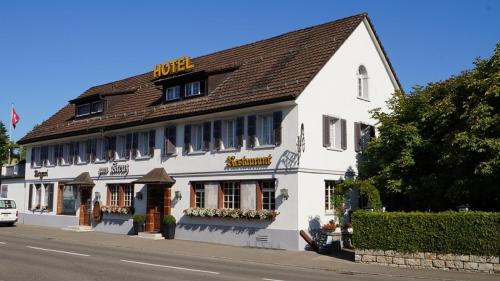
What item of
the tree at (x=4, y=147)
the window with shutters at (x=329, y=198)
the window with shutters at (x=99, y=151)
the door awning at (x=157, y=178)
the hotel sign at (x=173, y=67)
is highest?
the hotel sign at (x=173, y=67)

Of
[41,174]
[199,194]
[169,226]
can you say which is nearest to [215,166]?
[199,194]

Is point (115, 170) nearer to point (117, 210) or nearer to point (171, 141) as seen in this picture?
point (117, 210)

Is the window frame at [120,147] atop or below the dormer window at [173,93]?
below

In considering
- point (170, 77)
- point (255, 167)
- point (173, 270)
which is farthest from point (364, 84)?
point (173, 270)

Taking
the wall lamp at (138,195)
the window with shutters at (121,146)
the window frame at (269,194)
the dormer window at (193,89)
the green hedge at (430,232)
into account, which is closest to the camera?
the green hedge at (430,232)

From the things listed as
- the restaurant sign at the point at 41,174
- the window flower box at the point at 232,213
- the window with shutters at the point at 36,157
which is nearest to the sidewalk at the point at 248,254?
the window flower box at the point at 232,213

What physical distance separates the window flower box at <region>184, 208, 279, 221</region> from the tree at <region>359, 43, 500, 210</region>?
15.7ft

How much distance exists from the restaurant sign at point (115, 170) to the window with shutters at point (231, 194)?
8.03 m

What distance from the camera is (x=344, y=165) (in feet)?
83.0

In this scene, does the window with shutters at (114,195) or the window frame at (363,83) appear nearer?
the window frame at (363,83)

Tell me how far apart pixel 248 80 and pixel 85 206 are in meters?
14.5

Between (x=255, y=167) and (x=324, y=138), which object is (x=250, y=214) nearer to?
(x=255, y=167)

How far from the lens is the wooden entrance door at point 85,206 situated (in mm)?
33938

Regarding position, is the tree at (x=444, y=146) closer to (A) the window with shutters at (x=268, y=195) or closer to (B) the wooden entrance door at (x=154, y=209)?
(A) the window with shutters at (x=268, y=195)
